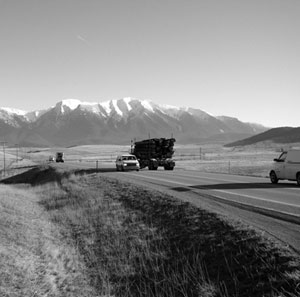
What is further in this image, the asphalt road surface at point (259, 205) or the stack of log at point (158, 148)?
the stack of log at point (158, 148)

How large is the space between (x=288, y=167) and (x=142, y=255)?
13.3 meters

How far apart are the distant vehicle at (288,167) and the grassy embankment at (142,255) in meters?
7.87

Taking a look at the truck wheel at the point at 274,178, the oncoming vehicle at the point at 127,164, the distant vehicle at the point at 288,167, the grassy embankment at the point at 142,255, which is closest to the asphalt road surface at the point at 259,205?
the grassy embankment at the point at 142,255

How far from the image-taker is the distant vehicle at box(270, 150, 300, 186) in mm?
22578

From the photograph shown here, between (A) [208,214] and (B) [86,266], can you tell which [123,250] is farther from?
(A) [208,214]

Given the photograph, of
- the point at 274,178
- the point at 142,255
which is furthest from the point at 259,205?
the point at 274,178

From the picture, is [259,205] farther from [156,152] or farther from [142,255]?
[156,152]

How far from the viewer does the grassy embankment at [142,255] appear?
28.9ft

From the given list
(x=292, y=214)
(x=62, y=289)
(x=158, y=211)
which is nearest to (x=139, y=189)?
(x=158, y=211)

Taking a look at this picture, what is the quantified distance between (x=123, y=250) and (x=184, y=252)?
101 inches

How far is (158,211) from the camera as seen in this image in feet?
54.9

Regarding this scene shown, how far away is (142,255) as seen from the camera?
12.4m

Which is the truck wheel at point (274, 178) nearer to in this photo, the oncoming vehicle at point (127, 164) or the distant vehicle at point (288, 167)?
the distant vehicle at point (288, 167)

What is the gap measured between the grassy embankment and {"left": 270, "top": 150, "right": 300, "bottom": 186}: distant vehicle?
7.87m
